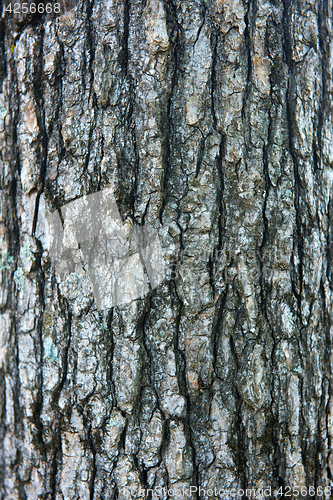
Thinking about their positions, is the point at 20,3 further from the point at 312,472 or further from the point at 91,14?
the point at 312,472

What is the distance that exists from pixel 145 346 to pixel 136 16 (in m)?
1.14

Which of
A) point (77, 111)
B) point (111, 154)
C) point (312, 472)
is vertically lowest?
point (312, 472)

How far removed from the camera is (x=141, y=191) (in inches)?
42.6

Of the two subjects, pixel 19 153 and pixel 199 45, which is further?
Result: pixel 19 153

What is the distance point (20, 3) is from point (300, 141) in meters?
1.19

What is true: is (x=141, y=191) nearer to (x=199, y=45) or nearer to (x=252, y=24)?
(x=199, y=45)

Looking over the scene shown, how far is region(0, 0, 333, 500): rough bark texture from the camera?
1078 mm

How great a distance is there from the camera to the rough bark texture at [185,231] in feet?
3.54

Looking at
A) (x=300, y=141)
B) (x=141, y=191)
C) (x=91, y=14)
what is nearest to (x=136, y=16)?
(x=91, y=14)

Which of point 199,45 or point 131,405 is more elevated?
point 199,45

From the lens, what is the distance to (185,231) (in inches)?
42.6

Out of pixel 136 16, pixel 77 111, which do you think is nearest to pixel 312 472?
pixel 77 111

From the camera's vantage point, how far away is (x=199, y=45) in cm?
107

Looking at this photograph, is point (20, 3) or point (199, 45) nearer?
point (199, 45)
